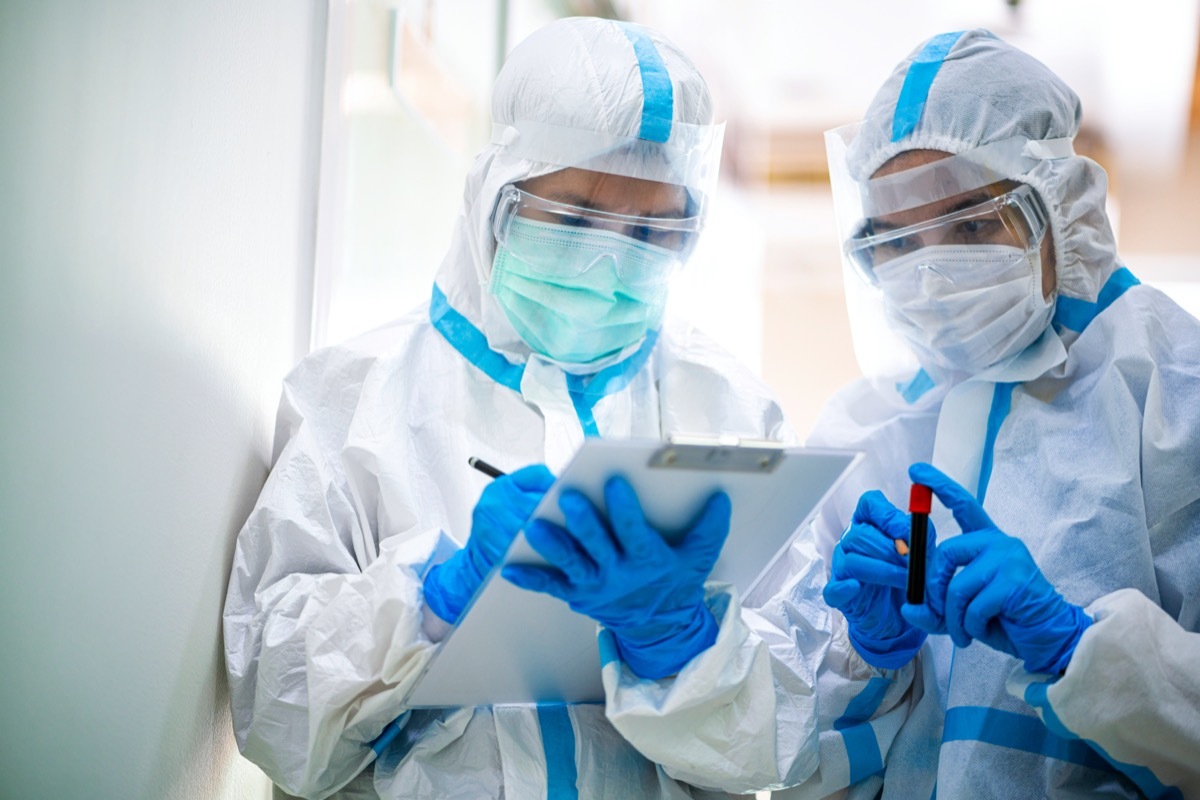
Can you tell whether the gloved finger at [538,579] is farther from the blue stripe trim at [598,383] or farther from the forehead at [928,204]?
the forehead at [928,204]

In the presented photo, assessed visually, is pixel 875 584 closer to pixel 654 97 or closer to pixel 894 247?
pixel 894 247

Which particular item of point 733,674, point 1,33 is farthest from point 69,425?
point 733,674

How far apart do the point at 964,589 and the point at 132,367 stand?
910mm

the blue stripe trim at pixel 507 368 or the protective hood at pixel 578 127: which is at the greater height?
the protective hood at pixel 578 127

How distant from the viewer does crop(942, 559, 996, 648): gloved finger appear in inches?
46.2

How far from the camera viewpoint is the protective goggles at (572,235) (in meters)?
1.40

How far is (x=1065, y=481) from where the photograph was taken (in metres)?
1.39

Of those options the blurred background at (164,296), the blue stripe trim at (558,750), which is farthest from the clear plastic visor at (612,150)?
the blue stripe trim at (558,750)

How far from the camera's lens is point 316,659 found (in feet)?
3.84

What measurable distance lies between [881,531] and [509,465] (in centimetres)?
48

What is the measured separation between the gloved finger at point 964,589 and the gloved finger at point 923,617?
17 mm

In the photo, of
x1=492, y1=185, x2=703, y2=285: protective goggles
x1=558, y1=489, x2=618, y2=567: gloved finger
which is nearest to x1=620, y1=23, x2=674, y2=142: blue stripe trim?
x1=492, y1=185, x2=703, y2=285: protective goggles

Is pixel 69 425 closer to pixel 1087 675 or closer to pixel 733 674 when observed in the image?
pixel 733 674

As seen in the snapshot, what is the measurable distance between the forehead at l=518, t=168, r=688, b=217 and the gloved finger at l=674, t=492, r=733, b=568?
53 centimetres
